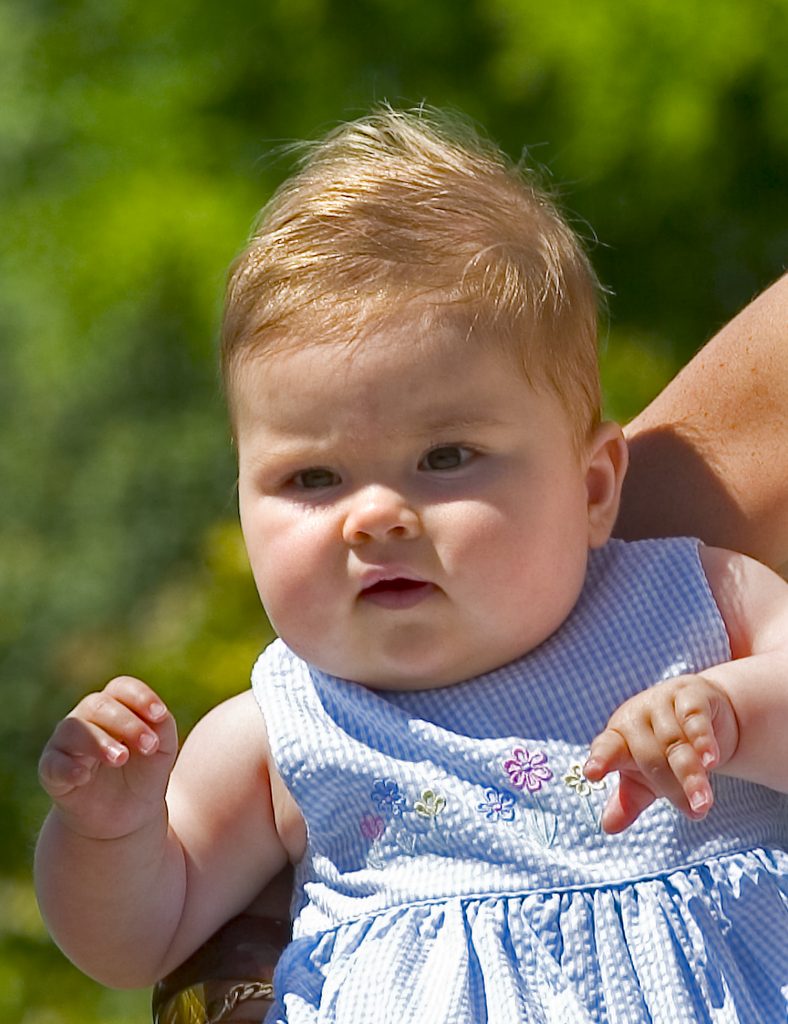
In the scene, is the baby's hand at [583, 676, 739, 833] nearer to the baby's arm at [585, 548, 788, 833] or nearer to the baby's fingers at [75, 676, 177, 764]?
the baby's arm at [585, 548, 788, 833]

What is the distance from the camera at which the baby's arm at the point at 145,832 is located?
191 centimetres

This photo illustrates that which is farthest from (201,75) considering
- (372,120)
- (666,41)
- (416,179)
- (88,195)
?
(416,179)

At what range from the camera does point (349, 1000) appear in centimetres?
192

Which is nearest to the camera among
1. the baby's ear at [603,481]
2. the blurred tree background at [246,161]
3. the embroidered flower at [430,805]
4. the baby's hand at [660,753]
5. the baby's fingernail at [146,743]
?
the baby's hand at [660,753]

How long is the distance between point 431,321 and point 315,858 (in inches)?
26.2

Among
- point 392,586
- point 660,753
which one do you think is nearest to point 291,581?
point 392,586

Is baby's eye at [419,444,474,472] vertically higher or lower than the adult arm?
higher

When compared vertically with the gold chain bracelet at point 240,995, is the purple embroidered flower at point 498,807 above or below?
above

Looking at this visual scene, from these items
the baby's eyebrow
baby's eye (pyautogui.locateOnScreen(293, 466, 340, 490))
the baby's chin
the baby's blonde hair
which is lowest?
the baby's chin

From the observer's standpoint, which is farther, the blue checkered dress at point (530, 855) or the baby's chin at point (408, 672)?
the baby's chin at point (408, 672)

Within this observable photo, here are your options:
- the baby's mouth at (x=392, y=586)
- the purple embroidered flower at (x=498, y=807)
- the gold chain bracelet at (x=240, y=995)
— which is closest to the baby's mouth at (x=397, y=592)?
the baby's mouth at (x=392, y=586)

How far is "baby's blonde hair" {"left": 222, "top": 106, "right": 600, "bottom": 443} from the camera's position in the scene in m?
1.98

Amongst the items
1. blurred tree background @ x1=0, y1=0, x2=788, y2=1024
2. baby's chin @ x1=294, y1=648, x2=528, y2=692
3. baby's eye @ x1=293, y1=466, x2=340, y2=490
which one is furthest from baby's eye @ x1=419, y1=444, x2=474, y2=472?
blurred tree background @ x1=0, y1=0, x2=788, y2=1024

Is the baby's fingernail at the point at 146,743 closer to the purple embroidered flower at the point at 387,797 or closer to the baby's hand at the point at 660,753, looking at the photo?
the purple embroidered flower at the point at 387,797
